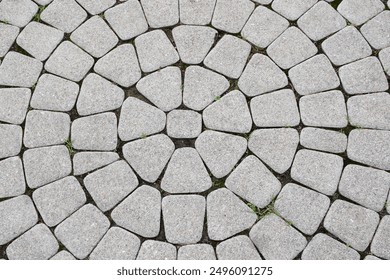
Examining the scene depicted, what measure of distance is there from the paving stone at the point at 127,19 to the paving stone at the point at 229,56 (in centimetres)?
49

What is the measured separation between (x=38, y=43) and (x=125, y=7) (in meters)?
0.62

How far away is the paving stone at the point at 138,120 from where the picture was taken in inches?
110

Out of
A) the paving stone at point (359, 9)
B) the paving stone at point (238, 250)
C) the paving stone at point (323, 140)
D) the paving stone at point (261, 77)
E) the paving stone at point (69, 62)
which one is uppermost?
the paving stone at point (359, 9)

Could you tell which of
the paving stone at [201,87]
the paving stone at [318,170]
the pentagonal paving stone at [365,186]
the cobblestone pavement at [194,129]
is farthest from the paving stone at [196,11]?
the pentagonal paving stone at [365,186]

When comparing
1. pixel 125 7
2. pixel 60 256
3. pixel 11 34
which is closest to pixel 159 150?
pixel 60 256

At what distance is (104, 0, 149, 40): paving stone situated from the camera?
2990 mm

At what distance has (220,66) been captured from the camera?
290 cm

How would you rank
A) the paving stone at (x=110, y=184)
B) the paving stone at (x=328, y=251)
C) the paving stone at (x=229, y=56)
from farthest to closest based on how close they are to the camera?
the paving stone at (x=229, y=56)
the paving stone at (x=110, y=184)
the paving stone at (x=328, y=251)

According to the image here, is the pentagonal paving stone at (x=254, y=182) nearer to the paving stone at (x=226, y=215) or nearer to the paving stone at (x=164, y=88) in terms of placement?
the paving stone at (x=226, y=215)

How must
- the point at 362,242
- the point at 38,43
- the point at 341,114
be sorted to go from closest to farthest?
the point at 362,242
the point at 341,114
the point at 38,43

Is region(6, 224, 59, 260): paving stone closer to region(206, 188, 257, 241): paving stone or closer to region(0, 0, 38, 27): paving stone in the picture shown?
region(206, 188, 257, 241): paving stone

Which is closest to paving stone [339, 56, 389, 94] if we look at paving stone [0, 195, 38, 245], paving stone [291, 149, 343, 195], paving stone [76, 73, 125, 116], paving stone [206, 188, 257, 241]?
paving stone [291, 149, 343, 195]

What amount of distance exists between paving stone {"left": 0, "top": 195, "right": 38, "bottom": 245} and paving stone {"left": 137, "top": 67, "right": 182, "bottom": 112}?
96 cm

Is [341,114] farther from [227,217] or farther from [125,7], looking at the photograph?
[125,7]
